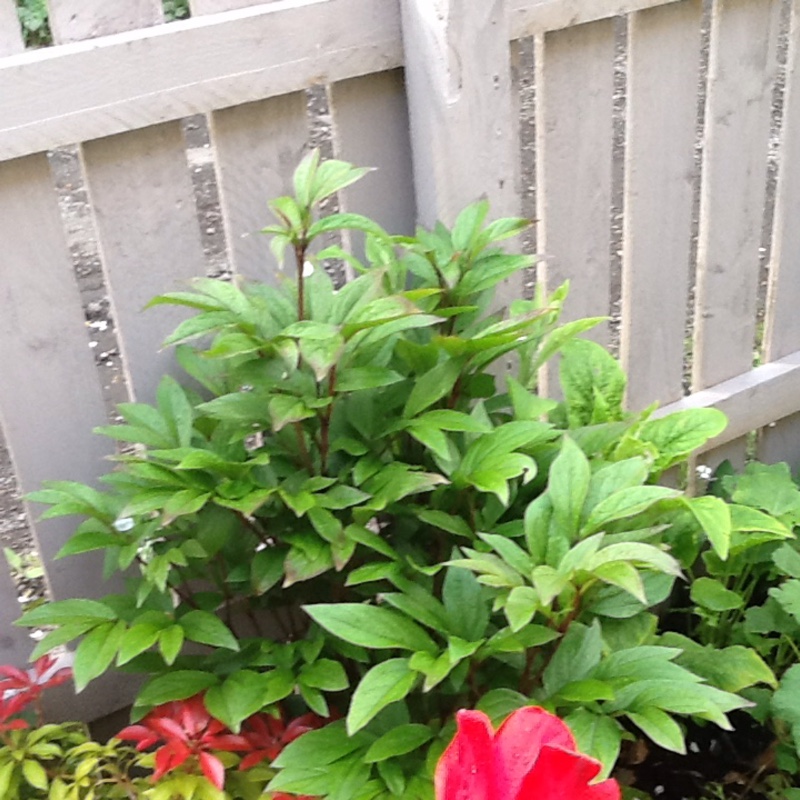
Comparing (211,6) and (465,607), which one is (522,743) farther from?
(211,6)

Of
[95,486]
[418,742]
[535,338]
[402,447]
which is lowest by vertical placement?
[418,742]

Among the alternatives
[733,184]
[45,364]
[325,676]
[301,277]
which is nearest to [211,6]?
[301,277]

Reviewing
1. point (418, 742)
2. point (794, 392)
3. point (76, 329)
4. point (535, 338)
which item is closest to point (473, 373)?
point (535, 338)

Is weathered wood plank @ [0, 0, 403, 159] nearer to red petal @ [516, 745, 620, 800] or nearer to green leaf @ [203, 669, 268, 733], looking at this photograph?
green leaf @ [203, 669, 268, 733]

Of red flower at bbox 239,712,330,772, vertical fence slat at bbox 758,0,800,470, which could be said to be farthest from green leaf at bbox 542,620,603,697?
vertical fence slat at bbox 758,0,800,470

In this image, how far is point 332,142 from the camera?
5.24 feet

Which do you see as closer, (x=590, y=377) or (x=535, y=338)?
(x=535, y=338)

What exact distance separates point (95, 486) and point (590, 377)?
2.79 ft

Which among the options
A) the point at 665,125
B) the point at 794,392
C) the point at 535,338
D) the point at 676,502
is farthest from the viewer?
the point at 794,392

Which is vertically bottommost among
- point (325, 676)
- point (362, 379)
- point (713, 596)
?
point (713, 596)

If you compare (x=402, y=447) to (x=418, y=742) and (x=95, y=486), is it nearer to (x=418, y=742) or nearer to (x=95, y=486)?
(x=418, y=742)

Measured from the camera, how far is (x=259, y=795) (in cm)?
129

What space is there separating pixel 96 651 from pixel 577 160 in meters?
1.21

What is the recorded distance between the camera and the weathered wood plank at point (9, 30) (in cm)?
125
